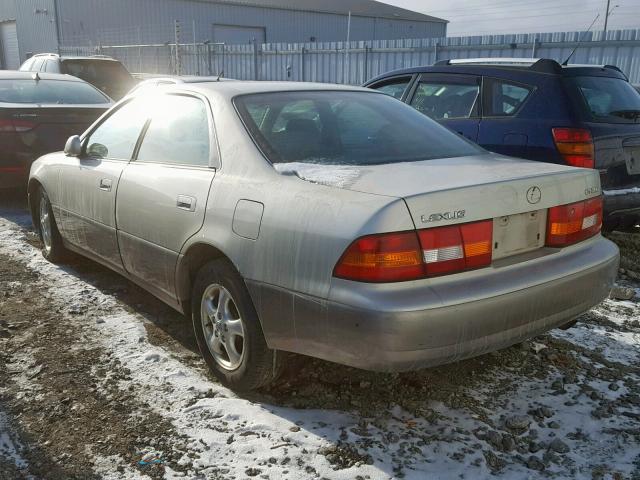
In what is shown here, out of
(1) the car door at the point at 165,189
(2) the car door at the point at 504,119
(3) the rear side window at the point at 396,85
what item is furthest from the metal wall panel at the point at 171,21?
(1) the car door at the point at 165,189

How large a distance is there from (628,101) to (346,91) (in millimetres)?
2856

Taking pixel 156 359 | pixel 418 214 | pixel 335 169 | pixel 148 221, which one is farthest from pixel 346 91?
pixel 156 359

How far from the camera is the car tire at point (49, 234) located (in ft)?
16.2

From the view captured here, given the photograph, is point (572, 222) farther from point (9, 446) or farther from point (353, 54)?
point (353, 54)

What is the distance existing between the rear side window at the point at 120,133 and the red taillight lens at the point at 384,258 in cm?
206

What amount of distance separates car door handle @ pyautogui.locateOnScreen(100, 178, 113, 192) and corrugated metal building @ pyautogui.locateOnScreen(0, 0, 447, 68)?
75.6ft

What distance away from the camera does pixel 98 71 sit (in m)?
14.0

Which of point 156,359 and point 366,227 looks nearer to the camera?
point 366,227

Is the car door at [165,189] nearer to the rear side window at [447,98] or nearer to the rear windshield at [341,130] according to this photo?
the rear windshield at [341,130]

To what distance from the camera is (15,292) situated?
4.46m

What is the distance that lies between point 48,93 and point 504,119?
561cm

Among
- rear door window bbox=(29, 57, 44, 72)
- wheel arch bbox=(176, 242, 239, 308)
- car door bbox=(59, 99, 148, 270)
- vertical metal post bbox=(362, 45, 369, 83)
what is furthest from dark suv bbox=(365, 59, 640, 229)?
vertical metal post bbox=(362, 45, 369, 83)

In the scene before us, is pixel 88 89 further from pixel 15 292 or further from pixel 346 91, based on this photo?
pixel 346 91

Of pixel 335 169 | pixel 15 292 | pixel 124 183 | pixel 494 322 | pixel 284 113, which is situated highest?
pixel 284 113
